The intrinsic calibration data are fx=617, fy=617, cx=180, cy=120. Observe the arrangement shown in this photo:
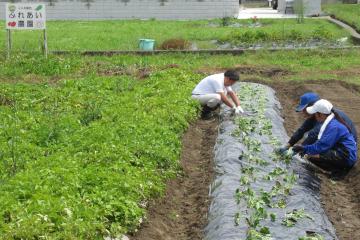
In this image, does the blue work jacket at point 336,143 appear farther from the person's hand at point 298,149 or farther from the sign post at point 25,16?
the sign post at point 25,16

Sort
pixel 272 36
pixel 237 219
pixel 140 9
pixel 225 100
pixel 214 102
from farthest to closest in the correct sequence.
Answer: pixel 140 9 < pixel 272 36 < pixel 214 102 < pixel 225 100 < pixel 237 219

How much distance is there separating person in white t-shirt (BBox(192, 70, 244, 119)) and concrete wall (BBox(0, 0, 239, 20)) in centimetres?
2323

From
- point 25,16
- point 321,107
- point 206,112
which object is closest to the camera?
point 321,107

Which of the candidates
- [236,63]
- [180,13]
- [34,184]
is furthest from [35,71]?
[180,13]

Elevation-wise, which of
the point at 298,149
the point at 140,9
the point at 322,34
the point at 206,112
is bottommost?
the point at 206,112

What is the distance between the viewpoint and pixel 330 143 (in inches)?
326

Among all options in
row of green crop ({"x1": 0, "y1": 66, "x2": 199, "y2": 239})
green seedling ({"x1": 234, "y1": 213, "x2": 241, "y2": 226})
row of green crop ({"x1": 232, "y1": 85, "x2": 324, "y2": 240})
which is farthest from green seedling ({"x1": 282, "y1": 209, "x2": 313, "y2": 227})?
row of green crop ({"x1": 0, "y1": 66, "x2": 199, "y2": 239})

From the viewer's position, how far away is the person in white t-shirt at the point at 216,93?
1111 cm

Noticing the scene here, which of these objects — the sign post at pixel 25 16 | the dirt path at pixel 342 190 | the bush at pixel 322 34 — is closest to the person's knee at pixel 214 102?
the dirt path at pixel 342 190

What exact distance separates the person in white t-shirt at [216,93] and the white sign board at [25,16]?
23.2 ft

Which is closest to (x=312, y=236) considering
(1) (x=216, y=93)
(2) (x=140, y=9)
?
(1) (x=216, y=93)

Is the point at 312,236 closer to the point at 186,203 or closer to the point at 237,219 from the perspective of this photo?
the point at 237,219

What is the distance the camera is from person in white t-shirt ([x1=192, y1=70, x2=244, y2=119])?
→ 11109 mm

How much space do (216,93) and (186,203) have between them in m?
4.32
